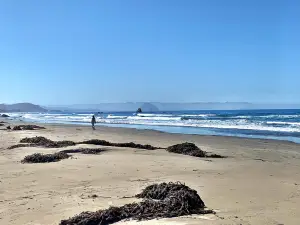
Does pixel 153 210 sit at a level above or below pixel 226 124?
below

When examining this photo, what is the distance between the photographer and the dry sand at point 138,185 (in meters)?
5.56

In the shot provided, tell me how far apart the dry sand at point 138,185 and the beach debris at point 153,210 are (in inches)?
9.0

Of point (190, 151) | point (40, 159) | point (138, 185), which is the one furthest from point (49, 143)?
point (138, 185)

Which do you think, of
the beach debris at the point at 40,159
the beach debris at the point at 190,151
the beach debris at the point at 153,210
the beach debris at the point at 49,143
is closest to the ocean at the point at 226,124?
the beach debris at the point at 190,151

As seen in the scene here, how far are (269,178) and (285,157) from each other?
5.41 metres

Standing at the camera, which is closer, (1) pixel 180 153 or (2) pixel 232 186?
(2) pixel 232 186

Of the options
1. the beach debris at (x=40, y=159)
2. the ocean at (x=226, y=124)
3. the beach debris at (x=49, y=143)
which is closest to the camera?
the beach debris at (x=40, y=159)

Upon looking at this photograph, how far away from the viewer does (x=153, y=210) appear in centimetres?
540

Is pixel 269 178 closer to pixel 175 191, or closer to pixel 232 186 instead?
pixel 232 186

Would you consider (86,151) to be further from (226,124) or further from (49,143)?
Answer: (226,124)

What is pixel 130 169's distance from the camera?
987 centimetres

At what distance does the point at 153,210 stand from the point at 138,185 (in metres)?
2.37

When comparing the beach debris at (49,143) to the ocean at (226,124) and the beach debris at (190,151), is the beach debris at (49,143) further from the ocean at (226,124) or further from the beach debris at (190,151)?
the ocean at (226,124)

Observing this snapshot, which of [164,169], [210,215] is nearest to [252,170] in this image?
[164,169]
